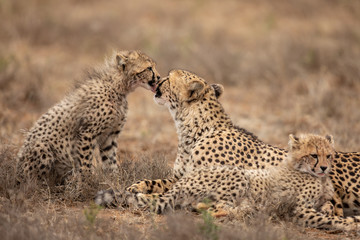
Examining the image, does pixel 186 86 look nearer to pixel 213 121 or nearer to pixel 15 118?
pixel 213 121

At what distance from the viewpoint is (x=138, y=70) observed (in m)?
5.11

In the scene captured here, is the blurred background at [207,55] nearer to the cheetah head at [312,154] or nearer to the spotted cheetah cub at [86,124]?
the spotted cheetah cub at [86,124]

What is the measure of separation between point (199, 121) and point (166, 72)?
16.7 ft

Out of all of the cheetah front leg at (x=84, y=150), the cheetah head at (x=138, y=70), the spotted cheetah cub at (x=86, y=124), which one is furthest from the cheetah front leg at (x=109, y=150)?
the cheetah head at (x=138, y=70)

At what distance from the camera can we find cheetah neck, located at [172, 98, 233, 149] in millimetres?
4465

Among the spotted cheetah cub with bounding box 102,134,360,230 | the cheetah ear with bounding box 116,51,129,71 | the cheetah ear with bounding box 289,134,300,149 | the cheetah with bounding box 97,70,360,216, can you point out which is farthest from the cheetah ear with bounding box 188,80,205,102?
the cheetah ear with bounding box 116,51,129,71

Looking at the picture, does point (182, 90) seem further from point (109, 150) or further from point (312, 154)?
point (312, 154)

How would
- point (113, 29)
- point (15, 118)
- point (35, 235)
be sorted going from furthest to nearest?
1. point (113, 29)
2. point (15, 118)
3. point (35, 235)

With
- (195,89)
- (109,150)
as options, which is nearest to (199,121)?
(195,89)

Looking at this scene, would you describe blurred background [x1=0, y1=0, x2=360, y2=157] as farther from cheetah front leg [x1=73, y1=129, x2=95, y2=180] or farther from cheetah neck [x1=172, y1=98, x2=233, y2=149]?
cheetah neck [x1=172, y1=98, x2=233, y2=149]

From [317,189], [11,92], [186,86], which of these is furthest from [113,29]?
[317,189]

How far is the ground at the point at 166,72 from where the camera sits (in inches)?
147

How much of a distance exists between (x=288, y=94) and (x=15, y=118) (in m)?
3.66

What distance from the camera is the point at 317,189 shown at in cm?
401
